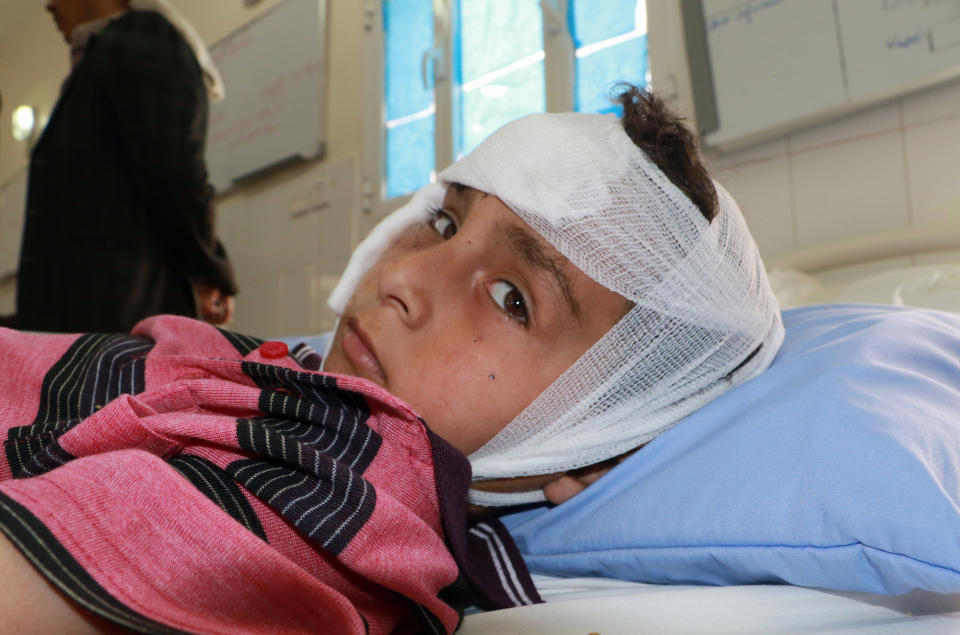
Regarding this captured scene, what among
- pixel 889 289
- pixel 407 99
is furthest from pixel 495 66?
pixel 889 289

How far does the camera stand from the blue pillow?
0.53 m

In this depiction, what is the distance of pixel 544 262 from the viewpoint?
70cm

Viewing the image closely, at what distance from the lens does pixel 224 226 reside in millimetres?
3395

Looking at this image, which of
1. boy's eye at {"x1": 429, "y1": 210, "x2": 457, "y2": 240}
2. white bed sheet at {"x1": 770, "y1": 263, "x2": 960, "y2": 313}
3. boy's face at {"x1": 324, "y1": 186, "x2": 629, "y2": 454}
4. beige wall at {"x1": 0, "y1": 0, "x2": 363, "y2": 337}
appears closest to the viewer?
boy's face at {"x1": 324, "y1": 186, "x2": 629, "y2": 454}

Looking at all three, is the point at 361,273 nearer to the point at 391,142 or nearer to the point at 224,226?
the point at 391,142

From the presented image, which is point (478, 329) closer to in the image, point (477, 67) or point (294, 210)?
point (477, 67)

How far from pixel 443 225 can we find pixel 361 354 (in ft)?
0.77

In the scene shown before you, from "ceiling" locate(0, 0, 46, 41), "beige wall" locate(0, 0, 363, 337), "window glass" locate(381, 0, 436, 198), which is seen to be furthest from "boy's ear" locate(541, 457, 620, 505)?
"ceiling" locate(0, 0, 46, 41)

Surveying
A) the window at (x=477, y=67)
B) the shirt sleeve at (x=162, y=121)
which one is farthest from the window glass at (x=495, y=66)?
the shirt sleeve at (x=162, y=121)

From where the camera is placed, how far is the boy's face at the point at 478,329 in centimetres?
69

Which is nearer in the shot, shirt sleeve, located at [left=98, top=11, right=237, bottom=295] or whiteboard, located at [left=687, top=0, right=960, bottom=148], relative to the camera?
whiteboard, located at [left=687, top=0, right=960, bottom=148]

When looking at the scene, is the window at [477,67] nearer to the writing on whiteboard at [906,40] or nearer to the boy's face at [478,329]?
the writing on whiteboard at [906,40]

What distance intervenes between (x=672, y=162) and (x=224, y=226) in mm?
2994

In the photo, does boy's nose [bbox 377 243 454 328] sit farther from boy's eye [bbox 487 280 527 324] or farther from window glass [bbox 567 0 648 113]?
window glass [bbox 567 0 648 113]
